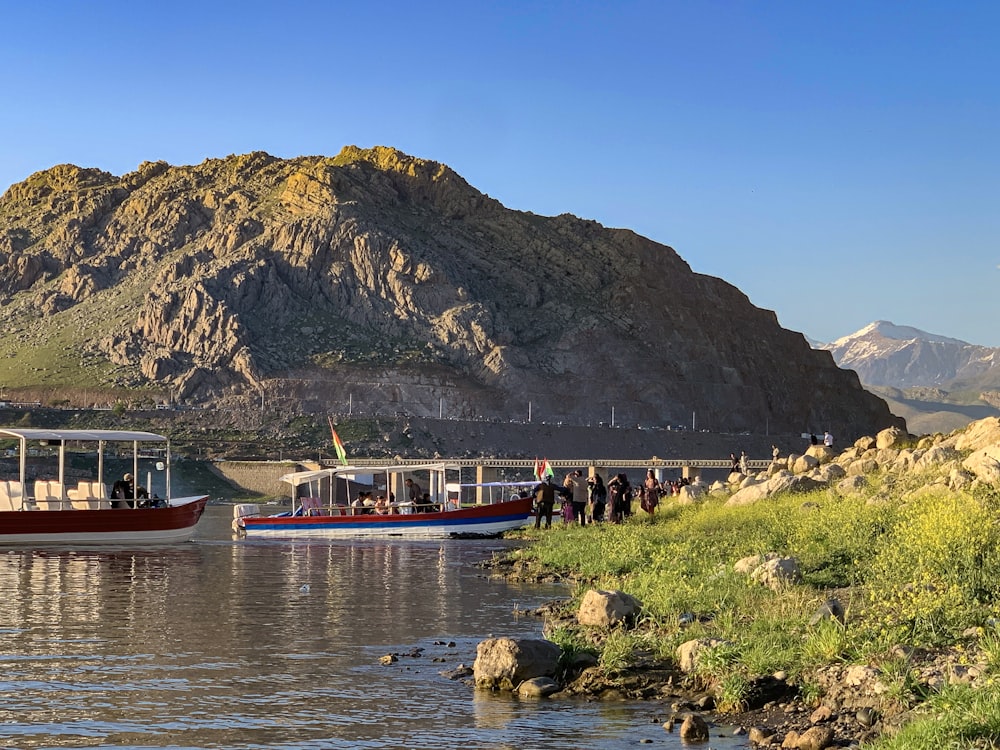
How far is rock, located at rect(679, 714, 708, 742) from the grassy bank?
1.04 m

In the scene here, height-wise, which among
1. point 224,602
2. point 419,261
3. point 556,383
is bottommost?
point 224,602

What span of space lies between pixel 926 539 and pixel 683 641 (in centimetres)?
526

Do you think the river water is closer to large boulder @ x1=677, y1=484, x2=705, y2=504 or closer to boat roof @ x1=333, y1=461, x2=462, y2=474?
large boulder @ x1=677, y1=484, x2=705, y2=504

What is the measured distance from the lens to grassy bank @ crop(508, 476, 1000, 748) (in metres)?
13.3

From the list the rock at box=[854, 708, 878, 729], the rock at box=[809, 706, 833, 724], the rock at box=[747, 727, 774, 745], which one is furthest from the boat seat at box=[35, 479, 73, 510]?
the rock at box=[854, 708, 878, 729]

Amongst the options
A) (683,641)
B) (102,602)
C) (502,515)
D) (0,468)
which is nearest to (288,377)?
(0,468)

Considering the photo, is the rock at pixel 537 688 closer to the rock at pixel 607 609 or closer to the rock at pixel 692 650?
the rock at pixel 692 650

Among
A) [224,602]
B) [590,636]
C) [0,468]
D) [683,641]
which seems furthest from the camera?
[0,468]

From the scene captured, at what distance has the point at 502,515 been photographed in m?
53.1

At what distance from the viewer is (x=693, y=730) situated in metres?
13.8

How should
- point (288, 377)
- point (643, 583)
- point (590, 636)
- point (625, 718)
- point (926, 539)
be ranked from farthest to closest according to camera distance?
point (288, 377) → point (643, 583) → point (926, 539) → point (590, 636) → point (625, 718)

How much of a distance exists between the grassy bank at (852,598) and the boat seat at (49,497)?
2089 centimetres

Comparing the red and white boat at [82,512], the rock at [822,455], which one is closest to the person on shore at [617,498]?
the rock at [822,455]

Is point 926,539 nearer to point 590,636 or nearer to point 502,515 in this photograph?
point 590,636
